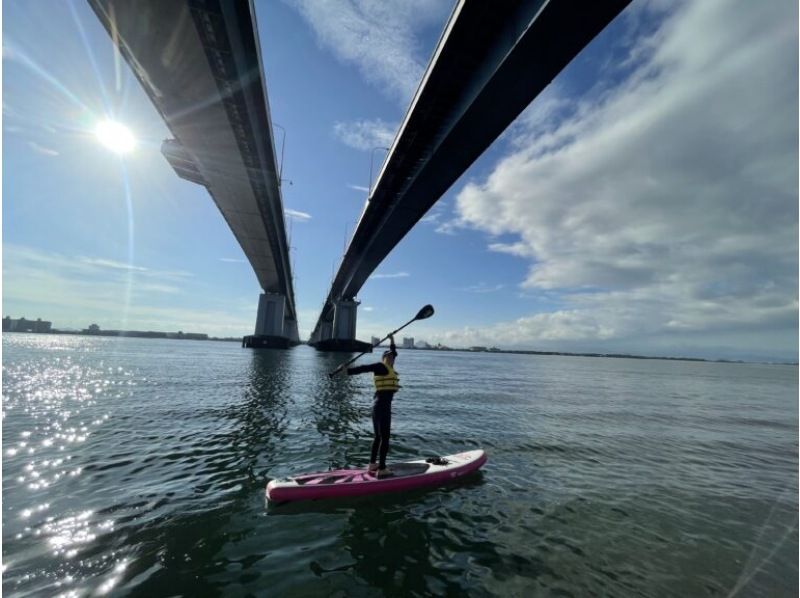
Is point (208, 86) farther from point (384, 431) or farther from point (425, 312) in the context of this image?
point (384, 431)

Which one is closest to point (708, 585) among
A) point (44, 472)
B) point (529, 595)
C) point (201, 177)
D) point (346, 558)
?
point (529, 595)

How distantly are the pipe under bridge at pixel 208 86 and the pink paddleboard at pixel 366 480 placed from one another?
19124mm

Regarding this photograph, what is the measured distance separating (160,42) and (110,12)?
206 centimetres

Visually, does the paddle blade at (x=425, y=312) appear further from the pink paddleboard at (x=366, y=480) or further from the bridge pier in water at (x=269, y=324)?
the bridge pier in water at (x=269, y=324)

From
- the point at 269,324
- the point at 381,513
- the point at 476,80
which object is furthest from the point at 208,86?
the point at 269,324

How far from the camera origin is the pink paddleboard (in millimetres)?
7312

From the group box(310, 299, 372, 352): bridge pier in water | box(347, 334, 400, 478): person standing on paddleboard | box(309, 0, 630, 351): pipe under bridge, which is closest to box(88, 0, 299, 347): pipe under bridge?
box(309, 0, 630, 351): pipe under bridge

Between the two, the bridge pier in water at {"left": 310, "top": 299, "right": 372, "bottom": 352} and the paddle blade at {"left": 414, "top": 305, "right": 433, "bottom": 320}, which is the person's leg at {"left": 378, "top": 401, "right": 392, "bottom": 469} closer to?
the paddle blade at {"left": 414, "top": 305, "right": 433, "bottom": 320}

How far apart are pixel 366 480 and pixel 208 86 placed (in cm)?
2334

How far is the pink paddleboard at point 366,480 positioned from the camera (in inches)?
288

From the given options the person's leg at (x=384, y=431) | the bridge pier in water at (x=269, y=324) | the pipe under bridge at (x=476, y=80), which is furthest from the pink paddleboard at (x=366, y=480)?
the bridge pier in water at (x=269, y=324)

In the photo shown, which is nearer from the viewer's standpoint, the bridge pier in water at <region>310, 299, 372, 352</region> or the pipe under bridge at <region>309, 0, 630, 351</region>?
the pipe under bridge at <region>309, 0, 630, 351</region>

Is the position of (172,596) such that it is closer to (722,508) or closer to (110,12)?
(722,508)

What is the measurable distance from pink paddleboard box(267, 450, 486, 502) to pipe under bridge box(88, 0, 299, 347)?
62.7ft
